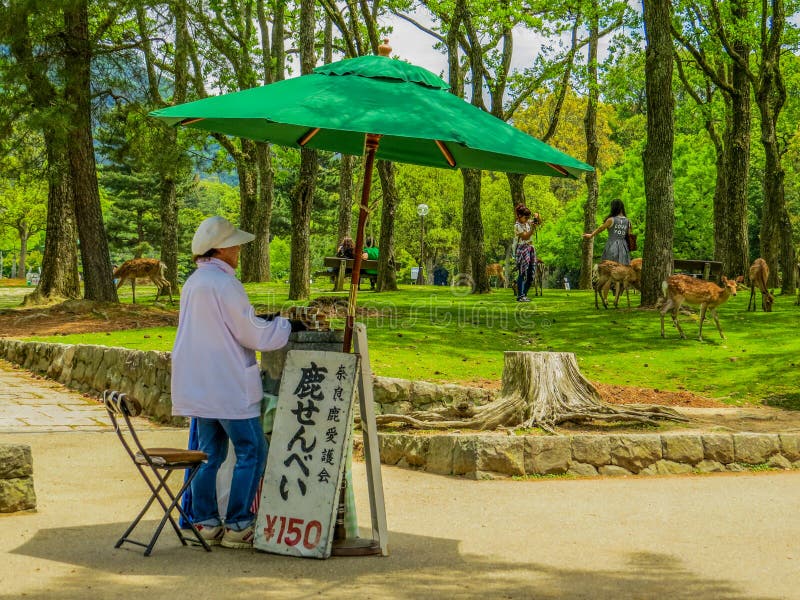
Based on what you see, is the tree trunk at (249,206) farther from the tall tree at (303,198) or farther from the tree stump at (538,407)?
the tree stump at (538,407)

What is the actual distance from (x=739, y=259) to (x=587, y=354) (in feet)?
49.8

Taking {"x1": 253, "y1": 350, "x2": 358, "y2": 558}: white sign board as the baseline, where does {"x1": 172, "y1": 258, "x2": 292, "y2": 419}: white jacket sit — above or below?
above

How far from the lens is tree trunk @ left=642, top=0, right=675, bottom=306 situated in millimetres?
20156

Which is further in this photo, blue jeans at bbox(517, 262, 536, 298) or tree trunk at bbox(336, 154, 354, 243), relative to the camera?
tree trunk at bbox(336, 154, 354, 243)

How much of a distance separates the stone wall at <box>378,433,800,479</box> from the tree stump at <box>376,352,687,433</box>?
79 cm

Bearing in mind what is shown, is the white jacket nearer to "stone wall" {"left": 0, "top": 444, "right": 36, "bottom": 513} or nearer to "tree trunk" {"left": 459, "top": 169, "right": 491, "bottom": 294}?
"stone wall" {"left": 0, "top": 444, "right": 36, "bottom": 513}

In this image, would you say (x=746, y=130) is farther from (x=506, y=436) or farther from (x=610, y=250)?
(x=506, y=436)

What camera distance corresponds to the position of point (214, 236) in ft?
19.9

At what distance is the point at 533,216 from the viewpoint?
2212 centimetres

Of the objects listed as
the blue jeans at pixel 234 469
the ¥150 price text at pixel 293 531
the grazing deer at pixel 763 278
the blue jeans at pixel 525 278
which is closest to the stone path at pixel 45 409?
the blue jeans at pixel 234 469

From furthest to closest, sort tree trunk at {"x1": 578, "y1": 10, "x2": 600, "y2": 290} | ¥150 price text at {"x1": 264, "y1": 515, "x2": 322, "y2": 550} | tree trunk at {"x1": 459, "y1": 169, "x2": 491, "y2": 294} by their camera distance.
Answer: tree trunk at {"x1": 578, "y1": 10, "x2": 600, "y2": 290} < tree trunk at {"x1": 459, "y1": 169, "x2": 491, "y2": 294} < ¥150 price text at {"x1": 264, "y1": 515, "x2": 322, "y2": 550}

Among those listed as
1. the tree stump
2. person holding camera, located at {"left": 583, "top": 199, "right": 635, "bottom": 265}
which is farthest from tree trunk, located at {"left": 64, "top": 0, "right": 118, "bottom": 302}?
the tree stump

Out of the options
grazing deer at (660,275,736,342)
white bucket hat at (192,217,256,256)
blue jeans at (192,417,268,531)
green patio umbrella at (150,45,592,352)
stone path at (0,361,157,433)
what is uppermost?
green patio umbrella at (150,45,592,352)

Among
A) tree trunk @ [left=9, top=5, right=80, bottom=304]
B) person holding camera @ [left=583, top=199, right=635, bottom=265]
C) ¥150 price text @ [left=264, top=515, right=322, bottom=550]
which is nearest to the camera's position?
¥150 price text @ [left=264, top=515, right=322, bottom=550]
